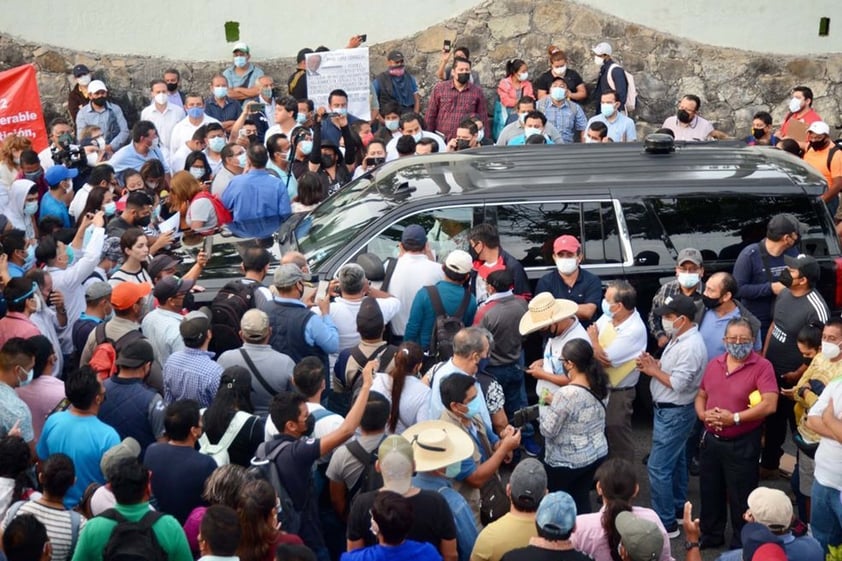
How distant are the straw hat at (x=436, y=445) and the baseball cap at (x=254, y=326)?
1362mm

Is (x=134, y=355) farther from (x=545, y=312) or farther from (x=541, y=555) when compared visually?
(x=541, y=555)

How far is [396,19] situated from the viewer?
16.3 m

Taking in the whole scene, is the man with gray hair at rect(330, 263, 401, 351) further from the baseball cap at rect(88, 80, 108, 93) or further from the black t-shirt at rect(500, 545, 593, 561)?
the baseball cap at rect(88, 80, 108, 93)

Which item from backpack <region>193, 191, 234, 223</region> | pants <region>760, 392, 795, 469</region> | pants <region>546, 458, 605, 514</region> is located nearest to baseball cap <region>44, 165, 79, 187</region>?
backpack <region>193, 191, 234, 223</region>

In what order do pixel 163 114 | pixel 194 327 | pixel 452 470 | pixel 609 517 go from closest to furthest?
pixel 609 517 → pixel 452 470 → pixel 194 327 → pixel 163 114

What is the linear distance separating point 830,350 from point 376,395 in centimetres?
293

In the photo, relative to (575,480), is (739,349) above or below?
above

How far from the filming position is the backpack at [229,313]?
324 inches

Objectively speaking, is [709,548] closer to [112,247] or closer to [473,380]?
[473,380]

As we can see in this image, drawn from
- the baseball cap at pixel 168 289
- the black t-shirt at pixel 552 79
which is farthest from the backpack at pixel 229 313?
the black t-shirt at pixel 552 79

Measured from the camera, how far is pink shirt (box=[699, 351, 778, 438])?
7520 millimetres

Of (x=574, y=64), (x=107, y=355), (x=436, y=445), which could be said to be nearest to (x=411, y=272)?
(x=107, y=355)

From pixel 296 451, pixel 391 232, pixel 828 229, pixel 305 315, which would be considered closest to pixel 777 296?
pixel 828 229

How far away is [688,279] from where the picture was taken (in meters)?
8.55
